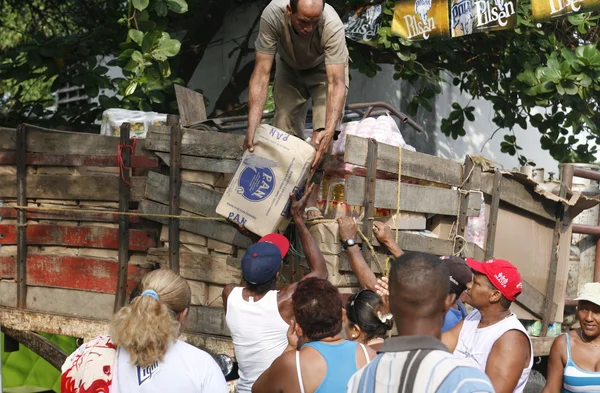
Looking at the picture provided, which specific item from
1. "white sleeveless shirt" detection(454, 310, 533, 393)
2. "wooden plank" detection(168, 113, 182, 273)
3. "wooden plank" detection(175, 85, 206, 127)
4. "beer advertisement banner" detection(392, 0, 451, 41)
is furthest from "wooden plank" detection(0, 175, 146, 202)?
"beer advertisement banner" detection(392, 0, 451, 41)

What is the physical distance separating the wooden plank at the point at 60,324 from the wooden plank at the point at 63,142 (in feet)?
3.53

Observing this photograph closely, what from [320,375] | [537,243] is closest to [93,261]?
[320,375]

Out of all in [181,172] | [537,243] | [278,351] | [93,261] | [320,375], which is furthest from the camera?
[537,243]

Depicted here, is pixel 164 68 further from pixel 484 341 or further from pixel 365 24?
pixel 484 341

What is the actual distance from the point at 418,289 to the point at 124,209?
10.8 feet

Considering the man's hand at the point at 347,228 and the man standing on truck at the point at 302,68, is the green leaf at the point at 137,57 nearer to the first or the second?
the man standing on truck at the point at 302,68

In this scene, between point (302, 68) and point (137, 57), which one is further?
point (137, 57)

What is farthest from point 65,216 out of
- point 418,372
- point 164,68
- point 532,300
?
point 418,372

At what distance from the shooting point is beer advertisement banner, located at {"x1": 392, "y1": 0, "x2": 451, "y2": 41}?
7129mm

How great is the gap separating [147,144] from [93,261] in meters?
0.87

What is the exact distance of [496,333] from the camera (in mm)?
3611

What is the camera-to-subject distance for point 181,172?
5102 millimetres

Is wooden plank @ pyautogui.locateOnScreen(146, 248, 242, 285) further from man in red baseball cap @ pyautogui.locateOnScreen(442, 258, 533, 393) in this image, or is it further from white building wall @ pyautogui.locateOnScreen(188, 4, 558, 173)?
A: white building wall @ pyautogui.locateOnScreen(188, 4, 558, 173)

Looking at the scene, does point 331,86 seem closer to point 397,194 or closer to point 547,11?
point 397,194
